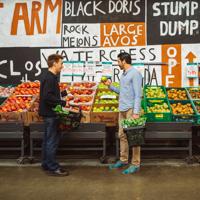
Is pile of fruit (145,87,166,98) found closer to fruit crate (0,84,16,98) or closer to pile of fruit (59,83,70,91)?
pile of fruit (59,83,70,91)

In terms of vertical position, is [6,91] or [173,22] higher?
[173,22]

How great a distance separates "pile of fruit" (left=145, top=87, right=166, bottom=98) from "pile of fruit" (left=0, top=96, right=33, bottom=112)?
2.31m

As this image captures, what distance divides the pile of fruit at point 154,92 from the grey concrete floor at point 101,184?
5.25ft

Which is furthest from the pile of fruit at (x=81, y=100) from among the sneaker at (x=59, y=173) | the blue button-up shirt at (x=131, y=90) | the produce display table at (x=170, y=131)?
the sneaker at (x=59, y=173)

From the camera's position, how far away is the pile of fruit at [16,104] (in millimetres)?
7500

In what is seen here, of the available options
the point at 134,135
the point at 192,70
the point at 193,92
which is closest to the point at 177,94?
the point at 193,92

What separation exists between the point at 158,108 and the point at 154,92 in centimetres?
65

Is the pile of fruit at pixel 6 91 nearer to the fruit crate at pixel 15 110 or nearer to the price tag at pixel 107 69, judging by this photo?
the fruit crate at pixel 15 110

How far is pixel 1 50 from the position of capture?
9.30 m

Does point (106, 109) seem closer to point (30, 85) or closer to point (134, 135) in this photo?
point (134, 135)

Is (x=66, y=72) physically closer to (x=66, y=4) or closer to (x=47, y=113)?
(x=66, y=4)

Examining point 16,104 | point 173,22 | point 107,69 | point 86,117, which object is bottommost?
point 86,117

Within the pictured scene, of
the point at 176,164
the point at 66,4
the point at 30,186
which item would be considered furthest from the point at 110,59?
the point at 30,186

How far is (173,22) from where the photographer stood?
9016 millimetres
